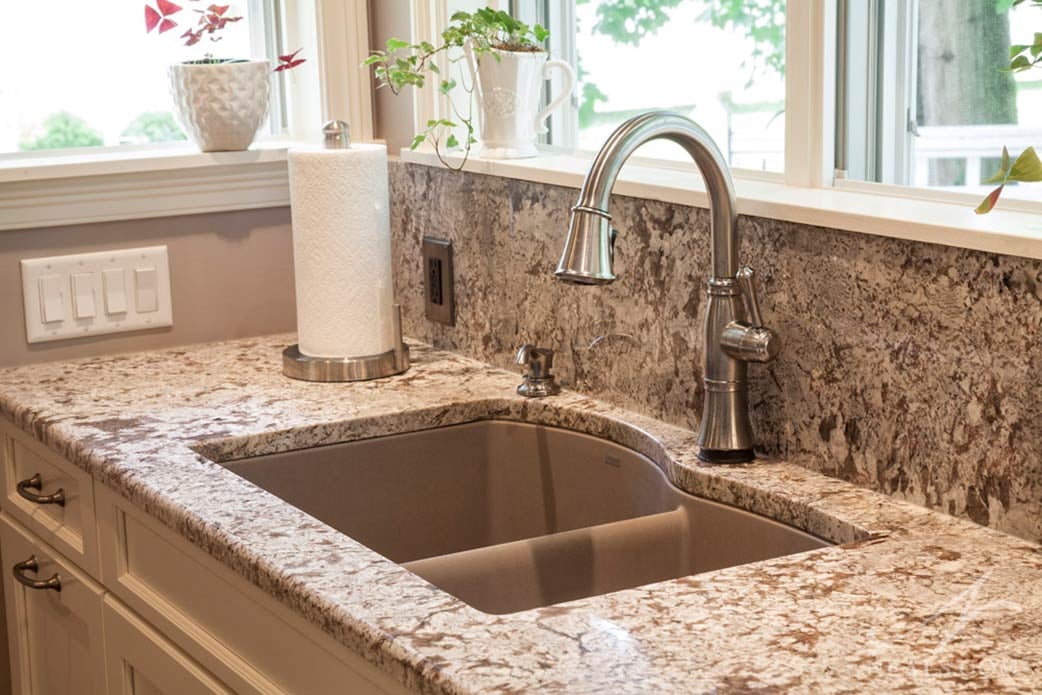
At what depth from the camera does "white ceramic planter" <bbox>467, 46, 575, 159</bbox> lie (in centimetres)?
173

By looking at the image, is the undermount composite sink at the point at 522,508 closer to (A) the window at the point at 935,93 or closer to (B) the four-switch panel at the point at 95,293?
(A) the window at the point at 935,93

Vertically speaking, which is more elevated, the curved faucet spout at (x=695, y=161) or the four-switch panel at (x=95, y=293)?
the curved faucet spout at (x=695, y=161)

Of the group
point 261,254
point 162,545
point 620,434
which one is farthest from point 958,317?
point 261,254

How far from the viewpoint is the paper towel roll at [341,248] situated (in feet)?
5.65

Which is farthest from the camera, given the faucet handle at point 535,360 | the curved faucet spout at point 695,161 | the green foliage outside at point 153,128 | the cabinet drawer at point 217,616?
the green foliage outside at point 153,128

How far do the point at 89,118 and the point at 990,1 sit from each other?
138 centimetres

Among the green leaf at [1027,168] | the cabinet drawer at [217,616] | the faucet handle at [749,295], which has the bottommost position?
the cabinet drawer at [217,616]

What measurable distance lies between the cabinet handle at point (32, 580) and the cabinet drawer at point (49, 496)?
0.12 feet

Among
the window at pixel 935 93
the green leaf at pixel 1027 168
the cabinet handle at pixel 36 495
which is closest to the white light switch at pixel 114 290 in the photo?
the cabinet handle at pixel 36 495

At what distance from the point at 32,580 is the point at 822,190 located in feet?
3.55

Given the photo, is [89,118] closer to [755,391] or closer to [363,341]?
[363,341]

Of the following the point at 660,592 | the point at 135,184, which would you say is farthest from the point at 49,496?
the point at 660,592

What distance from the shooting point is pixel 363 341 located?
1.76 meters

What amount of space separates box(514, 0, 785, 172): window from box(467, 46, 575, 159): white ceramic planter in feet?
0.27
